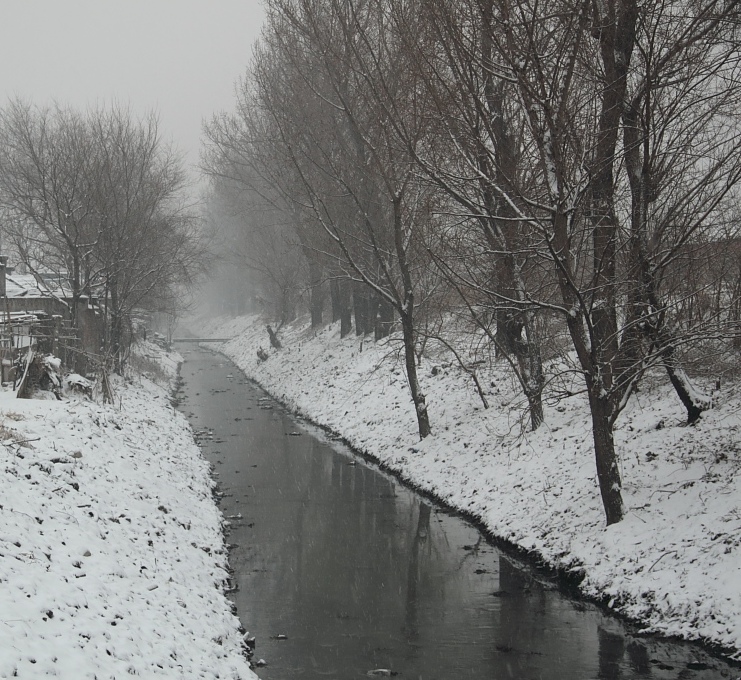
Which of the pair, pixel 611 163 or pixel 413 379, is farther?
pixel 413 379

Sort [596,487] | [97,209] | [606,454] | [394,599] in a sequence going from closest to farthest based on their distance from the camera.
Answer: [394,599] < [606,454] < [596,487] < [97,209]

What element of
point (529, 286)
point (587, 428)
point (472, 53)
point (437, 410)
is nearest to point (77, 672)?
point (472, 53)

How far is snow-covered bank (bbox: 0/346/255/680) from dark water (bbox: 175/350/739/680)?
71 centimetres

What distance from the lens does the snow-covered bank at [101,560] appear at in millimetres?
6066

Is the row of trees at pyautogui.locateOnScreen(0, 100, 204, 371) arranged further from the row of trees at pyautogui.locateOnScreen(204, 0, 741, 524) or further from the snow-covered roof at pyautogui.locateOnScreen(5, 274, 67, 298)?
the row of trees at pyautogui.locateOnScreen(204, 0, 741, 524)

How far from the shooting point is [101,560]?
26.4 ft

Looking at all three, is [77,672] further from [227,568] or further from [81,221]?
[81,221]

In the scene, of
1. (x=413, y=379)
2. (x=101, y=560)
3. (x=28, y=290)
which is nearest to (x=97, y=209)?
(x=28, y=290)

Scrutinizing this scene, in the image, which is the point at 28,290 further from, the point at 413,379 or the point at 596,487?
the point at 596,487

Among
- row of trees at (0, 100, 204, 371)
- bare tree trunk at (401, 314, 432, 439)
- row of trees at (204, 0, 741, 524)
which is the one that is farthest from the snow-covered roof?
row of trees at (204, 0, 741, 524)

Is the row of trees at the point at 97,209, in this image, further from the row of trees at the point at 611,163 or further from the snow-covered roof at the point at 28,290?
the row of trees at the point at 611,163

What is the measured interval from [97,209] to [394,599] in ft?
64.6

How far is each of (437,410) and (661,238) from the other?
957 cm

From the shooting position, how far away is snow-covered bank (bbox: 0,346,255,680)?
607 centimetres
